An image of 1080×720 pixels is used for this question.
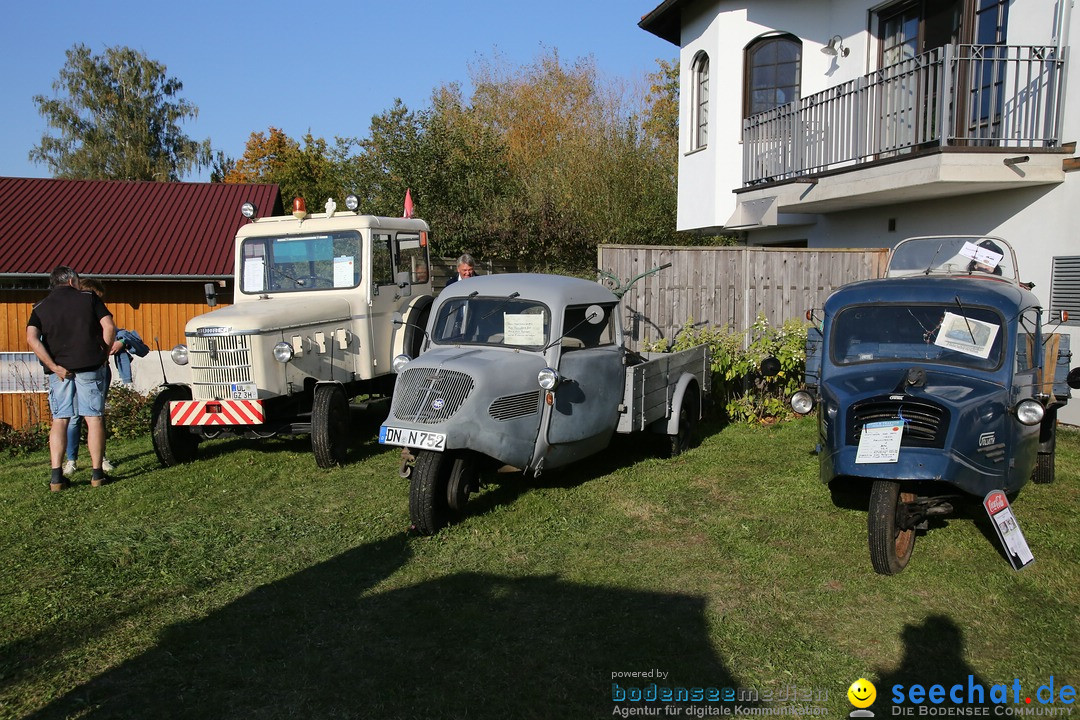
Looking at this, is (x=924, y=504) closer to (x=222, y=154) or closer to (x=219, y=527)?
Answer: (x=219, y=527)

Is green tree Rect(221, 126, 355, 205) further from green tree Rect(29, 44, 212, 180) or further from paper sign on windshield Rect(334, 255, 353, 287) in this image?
paper sign on windshield Rect(334, 255, 353, 287)

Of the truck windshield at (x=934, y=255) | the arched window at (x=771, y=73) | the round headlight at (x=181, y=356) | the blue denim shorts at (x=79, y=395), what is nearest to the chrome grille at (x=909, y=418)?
the truck windshield at (x=934, y=255)

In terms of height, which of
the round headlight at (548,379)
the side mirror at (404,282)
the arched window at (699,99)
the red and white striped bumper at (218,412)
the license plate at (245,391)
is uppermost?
the arched window at (699,99)

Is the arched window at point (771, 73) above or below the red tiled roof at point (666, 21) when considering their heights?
below

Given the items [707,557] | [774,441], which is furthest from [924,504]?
[774,441]

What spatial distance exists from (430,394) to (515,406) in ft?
2.19

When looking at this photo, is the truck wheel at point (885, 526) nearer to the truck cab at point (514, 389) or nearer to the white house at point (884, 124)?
the truck cab at point (514, 389)

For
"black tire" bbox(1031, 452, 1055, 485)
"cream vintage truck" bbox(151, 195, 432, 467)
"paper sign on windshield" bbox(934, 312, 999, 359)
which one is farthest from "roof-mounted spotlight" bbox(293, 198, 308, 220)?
"black tire" bbox(1031, 452, 1055, 485)

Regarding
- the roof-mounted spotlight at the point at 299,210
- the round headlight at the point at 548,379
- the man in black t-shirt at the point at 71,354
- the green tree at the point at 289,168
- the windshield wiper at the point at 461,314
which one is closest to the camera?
the round headlight at the point at 548,379

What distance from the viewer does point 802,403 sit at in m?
5.94

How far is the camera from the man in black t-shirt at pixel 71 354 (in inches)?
283

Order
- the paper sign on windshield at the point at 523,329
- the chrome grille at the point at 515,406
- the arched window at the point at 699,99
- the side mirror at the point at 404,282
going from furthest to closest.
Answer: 1. the arched window at the point at 699,99
2. the side mirror at the point at 404,282
3. the paper sign on windshield at the point at 523,329
4. the chrome grille at the point at 515,406

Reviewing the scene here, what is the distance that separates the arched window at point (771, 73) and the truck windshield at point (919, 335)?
8.42 meters

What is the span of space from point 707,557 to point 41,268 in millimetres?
13799
